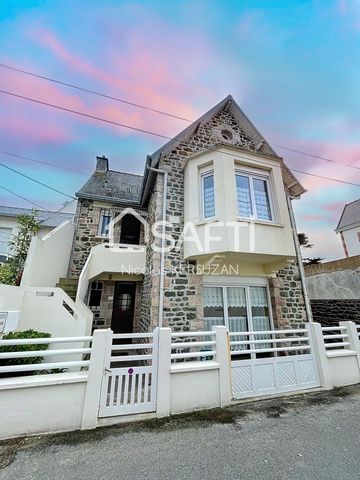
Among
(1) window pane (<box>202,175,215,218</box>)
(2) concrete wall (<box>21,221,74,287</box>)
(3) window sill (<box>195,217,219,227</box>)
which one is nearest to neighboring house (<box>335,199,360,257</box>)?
(1) window pane (<box>202,175,215,218</box>)

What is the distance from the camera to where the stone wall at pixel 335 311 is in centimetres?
791

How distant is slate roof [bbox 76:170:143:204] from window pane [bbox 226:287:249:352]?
237 inches

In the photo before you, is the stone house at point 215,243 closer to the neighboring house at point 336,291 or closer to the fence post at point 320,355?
the fence post at point 320,355

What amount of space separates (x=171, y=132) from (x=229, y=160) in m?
2.34

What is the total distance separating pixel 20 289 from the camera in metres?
4.80

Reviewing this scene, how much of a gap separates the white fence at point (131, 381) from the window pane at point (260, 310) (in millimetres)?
1833

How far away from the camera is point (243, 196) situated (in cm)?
634

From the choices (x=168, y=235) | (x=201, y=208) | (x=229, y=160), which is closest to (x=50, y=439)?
(x=168, y=235)

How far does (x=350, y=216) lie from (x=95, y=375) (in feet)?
70.3

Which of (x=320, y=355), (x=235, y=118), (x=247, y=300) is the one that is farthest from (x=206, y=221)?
(x=235, y=118)

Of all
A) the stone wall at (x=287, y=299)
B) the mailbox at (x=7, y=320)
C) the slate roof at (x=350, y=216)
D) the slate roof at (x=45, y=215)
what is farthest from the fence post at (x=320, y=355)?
the slate roof at (x=350, y=216)

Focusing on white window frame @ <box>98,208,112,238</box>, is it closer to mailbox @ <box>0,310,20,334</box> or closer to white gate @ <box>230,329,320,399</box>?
mailbox @ <box>0,310,20,334</box>

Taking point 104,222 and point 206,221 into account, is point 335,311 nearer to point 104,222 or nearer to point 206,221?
point 206,221

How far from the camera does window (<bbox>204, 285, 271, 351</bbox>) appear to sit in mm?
5938
